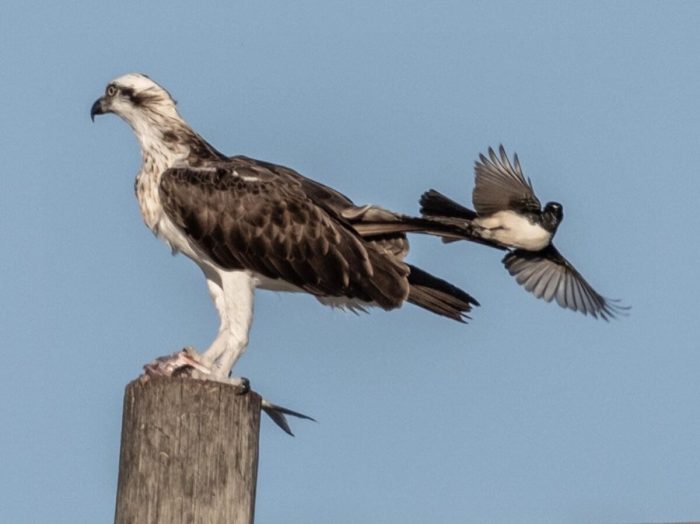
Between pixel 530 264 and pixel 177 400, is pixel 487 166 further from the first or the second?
pixel 177 400

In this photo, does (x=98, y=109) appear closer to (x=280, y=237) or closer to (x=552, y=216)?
(x=280, y=237)

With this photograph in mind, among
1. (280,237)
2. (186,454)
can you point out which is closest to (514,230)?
(280,237)

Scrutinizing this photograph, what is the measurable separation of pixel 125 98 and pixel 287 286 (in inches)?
68.2

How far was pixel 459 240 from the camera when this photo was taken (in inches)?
391

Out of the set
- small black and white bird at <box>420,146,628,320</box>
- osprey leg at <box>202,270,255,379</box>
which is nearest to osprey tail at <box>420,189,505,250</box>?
small black and white bird at <box>420,146,628,320</box>

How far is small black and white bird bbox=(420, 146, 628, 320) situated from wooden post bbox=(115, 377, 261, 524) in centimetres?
357

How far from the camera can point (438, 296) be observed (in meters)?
9.86

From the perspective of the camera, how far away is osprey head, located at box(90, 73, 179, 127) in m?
10.4

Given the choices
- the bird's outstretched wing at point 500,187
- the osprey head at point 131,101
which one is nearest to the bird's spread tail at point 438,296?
the bird's outstretched wing at point 500,187

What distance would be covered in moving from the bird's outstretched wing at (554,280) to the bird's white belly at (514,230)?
0.67 ft

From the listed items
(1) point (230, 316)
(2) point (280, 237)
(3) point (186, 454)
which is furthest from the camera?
(2) point (280, 237)

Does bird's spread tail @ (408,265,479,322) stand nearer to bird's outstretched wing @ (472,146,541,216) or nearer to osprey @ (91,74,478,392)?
osprey @ (91,74,478,392)

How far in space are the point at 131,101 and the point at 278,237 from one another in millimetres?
1492

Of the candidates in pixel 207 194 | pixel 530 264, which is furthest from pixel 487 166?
pixel 207 194
